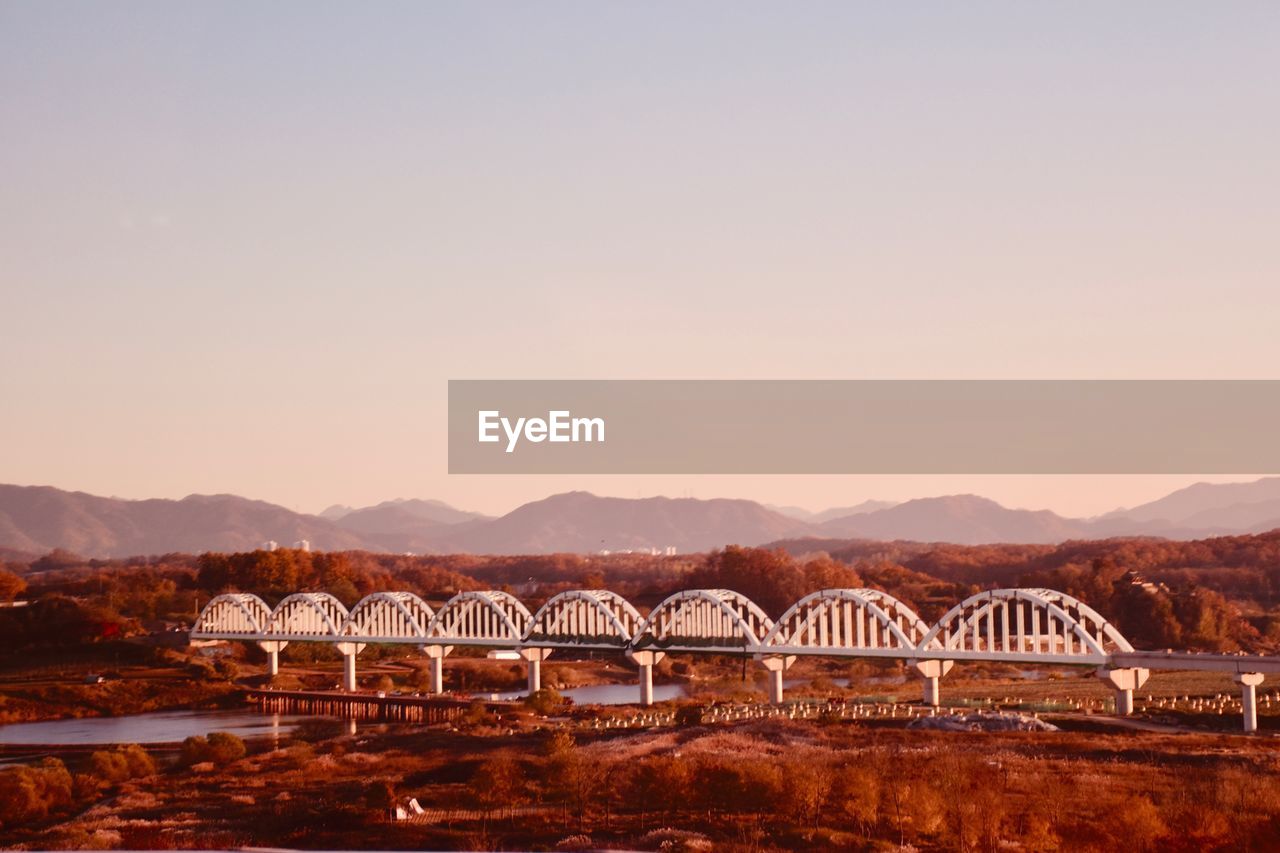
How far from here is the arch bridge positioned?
240 feet

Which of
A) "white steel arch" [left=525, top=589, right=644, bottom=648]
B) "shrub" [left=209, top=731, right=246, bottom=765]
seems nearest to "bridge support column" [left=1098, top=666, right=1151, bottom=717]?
"white steel arch" [left=525, top=589, right=644, bottom=648]

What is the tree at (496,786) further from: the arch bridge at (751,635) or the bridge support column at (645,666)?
the bridge support column at (645,666)

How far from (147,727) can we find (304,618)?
122 ft

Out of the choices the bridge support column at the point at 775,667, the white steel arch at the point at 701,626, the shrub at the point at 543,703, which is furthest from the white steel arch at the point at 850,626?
the shrub at the point at 543,703

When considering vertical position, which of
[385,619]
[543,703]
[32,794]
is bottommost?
[32,794]

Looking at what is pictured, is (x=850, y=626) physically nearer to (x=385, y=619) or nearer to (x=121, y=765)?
(x=121, y=765)

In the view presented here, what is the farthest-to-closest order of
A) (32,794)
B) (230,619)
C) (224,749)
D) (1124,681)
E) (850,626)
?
(230,619)
(850,626)
(1124,681)
(224,749)
(32,794)

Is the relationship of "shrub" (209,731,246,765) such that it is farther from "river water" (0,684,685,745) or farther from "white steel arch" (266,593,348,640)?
"white steel arch" (266,593,348,640)

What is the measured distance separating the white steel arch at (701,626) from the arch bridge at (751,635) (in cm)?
10

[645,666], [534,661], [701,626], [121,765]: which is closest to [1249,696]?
[701,626]

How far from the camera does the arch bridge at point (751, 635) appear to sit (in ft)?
240

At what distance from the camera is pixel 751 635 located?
9188 centimetres

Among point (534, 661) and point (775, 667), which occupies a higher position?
point (775, 667)

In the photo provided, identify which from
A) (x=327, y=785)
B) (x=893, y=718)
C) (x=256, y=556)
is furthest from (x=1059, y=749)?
(x=256, y=556)
